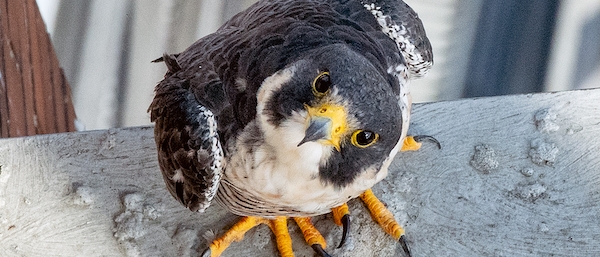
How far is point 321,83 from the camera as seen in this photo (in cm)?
124

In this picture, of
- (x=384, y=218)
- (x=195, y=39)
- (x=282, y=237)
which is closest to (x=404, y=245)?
(x=384, y=218)

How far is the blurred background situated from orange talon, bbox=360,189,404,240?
4.33 ft

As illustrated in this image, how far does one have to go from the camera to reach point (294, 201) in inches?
62.5

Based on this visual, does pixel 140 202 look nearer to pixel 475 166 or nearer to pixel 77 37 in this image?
pixel 475 166

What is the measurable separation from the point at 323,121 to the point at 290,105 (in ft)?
0.33

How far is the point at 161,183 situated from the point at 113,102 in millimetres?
1227

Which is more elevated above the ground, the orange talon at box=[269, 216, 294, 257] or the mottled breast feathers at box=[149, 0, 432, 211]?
the mottled breast feathers at box=[149, 0, 432, 211]

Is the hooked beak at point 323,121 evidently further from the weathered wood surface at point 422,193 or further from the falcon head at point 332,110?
the weathered wood surface at point 422,193

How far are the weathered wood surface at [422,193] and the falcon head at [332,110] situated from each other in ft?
2.67

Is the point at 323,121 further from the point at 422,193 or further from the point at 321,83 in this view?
the point at 422,193

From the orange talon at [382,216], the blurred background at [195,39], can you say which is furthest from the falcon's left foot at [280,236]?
the blurred background at [195,39]

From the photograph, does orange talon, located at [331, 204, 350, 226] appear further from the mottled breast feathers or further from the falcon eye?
the falcon eye

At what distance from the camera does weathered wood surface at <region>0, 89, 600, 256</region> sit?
210 centimetres

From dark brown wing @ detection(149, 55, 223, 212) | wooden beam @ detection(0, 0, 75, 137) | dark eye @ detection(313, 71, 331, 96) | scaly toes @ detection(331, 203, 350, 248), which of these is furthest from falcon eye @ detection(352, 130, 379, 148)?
wooden beam @ detection(0, 0, 75, 137)
